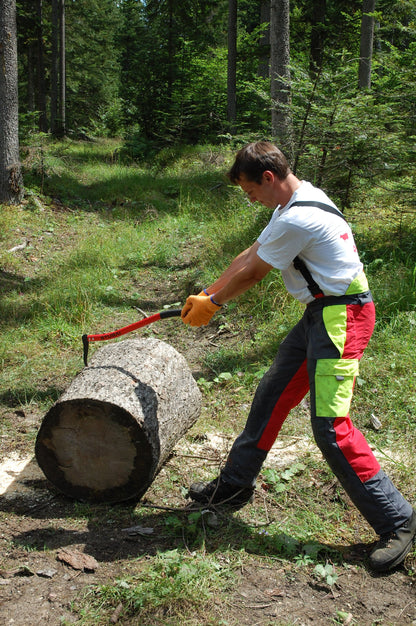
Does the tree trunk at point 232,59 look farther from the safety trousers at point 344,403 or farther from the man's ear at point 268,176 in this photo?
the safety trousers at point 344,403

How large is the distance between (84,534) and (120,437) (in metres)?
0.61

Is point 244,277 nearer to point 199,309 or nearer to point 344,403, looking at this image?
point 199,309

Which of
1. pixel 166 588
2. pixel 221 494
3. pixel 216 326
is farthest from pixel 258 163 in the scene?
pixel 216 326

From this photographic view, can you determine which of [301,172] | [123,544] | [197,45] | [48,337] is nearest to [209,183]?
[301,172]

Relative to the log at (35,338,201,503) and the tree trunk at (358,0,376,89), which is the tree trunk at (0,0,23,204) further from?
the tree trunk at (358,0,376,89)

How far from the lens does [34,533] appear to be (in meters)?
3.11

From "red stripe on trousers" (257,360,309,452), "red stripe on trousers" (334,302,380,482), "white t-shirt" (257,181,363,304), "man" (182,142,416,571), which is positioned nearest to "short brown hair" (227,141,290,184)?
"man" (182,142,416,571)

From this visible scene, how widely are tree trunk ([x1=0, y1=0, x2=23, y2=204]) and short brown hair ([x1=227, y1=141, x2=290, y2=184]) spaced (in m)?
7.65

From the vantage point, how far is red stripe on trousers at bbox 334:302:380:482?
2.62 meters

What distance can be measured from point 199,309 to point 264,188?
2.59ft

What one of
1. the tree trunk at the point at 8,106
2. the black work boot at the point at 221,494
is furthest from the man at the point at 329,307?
the tree trunk at the point at 8,106

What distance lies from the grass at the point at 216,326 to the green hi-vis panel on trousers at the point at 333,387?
34.5 inches

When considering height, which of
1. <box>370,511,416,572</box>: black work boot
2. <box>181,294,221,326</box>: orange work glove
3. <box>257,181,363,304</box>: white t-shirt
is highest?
<box>257,181,363,304</box>: white t-shirt

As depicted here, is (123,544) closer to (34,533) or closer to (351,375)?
(34,533)
